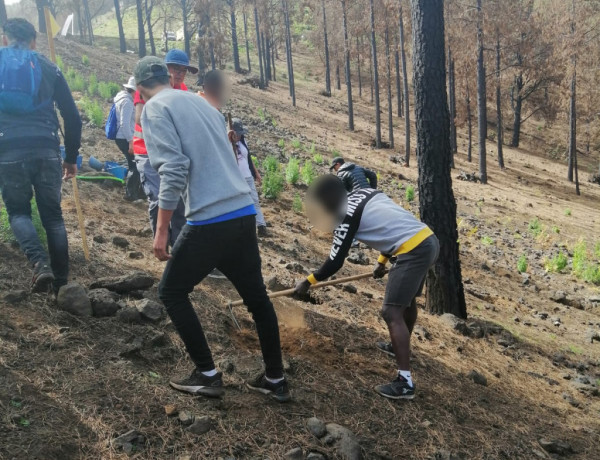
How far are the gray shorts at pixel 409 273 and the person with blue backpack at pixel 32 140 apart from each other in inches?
98.7

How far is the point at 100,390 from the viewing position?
10.2 ft

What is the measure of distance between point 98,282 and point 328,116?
99.4ft

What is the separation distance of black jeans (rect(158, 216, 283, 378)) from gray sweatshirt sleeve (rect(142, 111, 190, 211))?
219 mm

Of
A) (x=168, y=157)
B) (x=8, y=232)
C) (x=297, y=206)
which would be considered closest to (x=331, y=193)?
(x=168, y=157)

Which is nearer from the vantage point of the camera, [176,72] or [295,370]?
[295,370]

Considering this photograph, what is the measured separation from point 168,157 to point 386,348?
8.81 ft

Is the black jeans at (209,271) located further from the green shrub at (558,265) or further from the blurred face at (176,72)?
the green shrub at (558,265)

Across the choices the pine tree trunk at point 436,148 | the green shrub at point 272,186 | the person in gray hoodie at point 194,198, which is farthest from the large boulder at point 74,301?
the green shrub at point 272,186

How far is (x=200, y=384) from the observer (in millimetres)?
3201

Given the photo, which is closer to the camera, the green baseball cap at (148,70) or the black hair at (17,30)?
the green baseball cap at (148,70)

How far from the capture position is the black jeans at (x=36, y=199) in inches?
156

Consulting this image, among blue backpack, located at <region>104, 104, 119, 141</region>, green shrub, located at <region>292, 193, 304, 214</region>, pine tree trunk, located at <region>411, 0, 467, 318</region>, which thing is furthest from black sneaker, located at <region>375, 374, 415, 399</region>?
green shrub, located at <region>292, 193, 304, 214</region>

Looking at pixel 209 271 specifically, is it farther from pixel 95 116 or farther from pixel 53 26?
pixel 95 116

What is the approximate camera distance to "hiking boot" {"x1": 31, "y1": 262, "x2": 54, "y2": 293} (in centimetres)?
402
